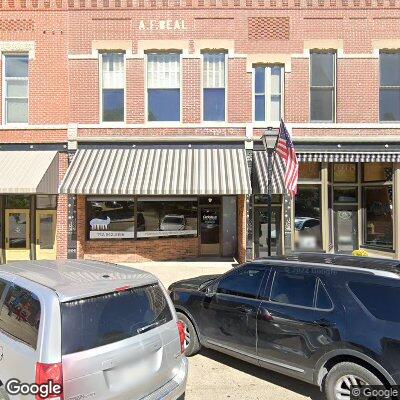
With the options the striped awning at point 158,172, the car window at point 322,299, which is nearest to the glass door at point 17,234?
the striped awning at point 158,172

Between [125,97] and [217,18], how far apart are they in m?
4.03

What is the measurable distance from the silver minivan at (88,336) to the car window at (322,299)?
5.41ft

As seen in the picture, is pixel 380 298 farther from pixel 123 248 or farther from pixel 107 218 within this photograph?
pixel 107 218

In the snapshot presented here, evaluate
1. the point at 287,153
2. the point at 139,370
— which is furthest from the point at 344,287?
the point at 287,153

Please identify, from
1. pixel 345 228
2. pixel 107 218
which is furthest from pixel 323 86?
pixel 107 218

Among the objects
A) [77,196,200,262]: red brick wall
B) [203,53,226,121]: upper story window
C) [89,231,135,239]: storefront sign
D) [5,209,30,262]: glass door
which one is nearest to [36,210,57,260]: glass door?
[5,209,30,262]: glass door

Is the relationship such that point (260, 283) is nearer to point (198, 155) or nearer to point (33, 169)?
point (198, 155)

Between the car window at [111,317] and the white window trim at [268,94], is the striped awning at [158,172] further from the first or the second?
the car window at [111,317]

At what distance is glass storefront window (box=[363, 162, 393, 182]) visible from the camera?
476 inches

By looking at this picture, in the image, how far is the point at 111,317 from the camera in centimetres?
300

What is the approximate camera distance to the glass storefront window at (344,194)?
12672 millimetres

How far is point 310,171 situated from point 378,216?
2.90 meters

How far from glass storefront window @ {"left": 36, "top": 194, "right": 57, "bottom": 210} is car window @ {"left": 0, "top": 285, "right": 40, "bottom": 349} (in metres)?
9.41

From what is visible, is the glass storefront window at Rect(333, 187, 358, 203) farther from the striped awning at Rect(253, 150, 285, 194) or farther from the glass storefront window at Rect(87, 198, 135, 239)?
the glass storefront window at Rect(87, 198, 135, 239)
